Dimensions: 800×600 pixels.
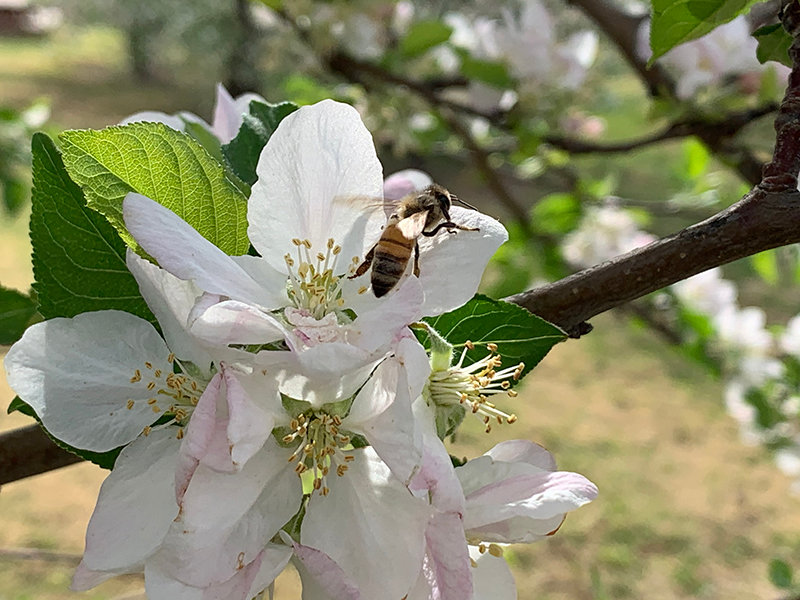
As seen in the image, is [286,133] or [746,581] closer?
[286,133]

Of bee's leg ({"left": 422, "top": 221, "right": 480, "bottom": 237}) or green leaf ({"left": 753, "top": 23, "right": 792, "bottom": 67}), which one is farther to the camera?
green leaf ({"left": 753, "top": 23, "right": 792, "bottom": 67})

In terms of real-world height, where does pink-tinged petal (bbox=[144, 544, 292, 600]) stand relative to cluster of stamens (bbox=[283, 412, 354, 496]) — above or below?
below

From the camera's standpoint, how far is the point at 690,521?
3947mm

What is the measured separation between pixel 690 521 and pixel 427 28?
9.73 ft

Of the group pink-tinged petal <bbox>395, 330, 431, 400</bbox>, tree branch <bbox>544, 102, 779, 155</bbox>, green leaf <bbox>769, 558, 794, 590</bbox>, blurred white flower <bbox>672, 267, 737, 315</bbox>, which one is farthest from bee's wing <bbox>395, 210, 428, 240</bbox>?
blurred white flower <bbox>672, 267, 737, 315</bbox>

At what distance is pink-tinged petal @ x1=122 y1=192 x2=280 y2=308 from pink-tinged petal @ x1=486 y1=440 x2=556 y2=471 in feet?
0.68

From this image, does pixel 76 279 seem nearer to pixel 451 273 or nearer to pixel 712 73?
pixel 451 273

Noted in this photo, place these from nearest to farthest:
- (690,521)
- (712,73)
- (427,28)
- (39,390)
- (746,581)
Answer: (39,390) → (712,73) → (427,28) → (746,581) → (690,521)

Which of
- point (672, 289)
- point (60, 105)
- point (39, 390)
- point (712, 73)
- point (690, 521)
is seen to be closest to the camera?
point (39, 390)

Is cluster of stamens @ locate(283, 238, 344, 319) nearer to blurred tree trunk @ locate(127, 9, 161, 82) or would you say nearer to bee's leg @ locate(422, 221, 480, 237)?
bee's leg @ locate(422, 221, 480, 237)

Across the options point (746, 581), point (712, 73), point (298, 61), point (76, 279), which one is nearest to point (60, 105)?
point (298, 61)

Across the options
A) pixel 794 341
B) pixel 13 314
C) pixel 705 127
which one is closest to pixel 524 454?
pixel 13 314

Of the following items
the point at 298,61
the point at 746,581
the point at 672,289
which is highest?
the point at 298,61

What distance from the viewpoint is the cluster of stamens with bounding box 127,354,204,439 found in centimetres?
53
